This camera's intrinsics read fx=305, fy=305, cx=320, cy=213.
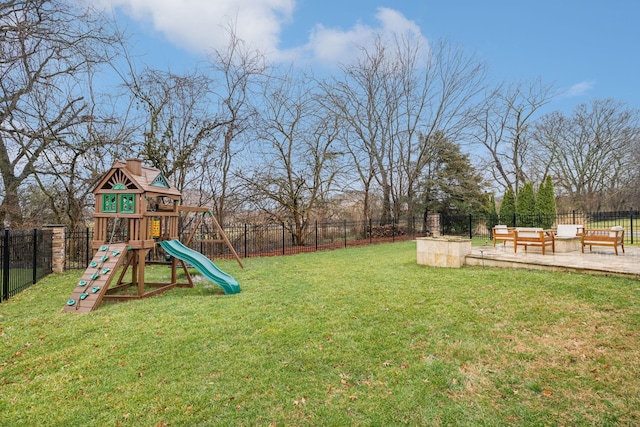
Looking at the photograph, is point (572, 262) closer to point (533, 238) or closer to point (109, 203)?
point (533, 238)

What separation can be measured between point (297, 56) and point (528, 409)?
17.5 metres

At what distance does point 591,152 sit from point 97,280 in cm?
3463

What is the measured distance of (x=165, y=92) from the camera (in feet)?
41.6

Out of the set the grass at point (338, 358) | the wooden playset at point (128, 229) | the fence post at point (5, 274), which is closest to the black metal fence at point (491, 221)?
the grass at point (338, 358)

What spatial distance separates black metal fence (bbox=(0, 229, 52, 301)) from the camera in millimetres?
6094

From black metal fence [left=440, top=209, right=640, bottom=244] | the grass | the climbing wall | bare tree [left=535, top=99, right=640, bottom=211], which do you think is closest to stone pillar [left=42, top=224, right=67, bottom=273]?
the grass

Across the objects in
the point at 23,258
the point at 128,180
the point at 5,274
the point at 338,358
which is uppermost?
the point at 128,180

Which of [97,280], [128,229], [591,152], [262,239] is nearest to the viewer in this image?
[97,280]

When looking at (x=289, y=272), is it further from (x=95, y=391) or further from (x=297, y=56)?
(x=297, y=56)

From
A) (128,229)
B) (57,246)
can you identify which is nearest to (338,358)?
(128,229)

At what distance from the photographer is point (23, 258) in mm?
7590

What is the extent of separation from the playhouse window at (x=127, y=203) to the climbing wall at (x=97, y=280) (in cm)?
66

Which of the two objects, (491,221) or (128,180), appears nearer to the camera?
(128,180)

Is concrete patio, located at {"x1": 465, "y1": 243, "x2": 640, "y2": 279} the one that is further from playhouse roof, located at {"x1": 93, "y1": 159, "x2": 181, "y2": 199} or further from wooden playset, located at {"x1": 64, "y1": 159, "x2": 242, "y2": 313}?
playhouse roof, located at {"x1": 93, "y1": 159, "x2": 181, "y2": 199}
